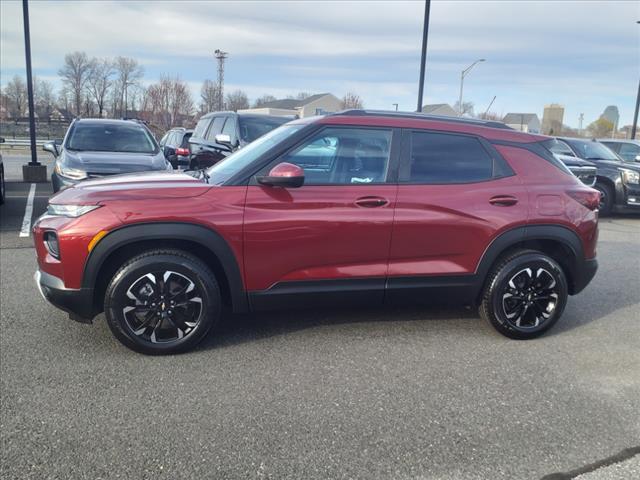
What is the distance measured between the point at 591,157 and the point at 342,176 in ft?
35.3

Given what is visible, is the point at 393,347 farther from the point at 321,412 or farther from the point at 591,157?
the point at 591,157

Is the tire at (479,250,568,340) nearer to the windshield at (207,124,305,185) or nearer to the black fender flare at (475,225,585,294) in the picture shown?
the black fender flare at (475,225,585,294)

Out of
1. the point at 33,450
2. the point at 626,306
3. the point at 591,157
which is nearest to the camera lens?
the point at 33,450

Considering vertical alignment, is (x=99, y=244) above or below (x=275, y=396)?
above

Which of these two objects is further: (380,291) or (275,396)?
(380,291)

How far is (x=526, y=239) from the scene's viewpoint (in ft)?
14.3

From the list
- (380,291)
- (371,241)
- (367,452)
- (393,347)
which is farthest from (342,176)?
(367,452)

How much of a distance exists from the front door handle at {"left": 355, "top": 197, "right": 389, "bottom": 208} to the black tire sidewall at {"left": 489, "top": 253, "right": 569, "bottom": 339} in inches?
46.3

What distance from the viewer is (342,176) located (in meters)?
4.09

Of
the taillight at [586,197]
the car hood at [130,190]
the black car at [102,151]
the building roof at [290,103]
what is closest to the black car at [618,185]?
the taillight at [586,197]

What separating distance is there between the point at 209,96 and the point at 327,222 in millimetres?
58200

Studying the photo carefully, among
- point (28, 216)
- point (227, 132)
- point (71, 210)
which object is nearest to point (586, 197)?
point (71, 210)

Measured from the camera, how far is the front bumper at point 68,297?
12.2 feet

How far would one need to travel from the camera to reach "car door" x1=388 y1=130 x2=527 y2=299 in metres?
4.13
